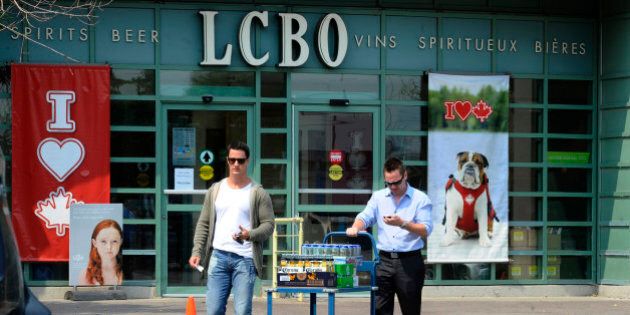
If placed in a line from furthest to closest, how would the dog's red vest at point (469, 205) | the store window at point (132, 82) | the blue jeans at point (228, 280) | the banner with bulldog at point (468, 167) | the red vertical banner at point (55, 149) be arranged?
the dog's red vest at point (469, 205) → the banner with bulldog at point (468, 167) → the store window at point (132, 82) → the red vertical banner at point (55, 149) → the blue jeans at point (228, 280)

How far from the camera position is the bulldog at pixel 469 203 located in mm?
15703

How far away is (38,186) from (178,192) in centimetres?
185

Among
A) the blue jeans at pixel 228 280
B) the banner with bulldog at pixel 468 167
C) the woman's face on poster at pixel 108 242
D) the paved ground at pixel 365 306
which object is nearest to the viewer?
the blue jeans at pixel 228 280

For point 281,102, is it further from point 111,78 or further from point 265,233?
point 265,233

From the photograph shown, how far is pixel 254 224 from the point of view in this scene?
9.08 metres

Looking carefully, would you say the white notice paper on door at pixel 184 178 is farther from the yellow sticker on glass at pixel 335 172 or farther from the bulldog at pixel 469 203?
the bulldog at pixel 469 203

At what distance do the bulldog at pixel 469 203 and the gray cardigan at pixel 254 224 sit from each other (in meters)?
6.97

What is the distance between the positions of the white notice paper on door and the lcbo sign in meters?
1.47

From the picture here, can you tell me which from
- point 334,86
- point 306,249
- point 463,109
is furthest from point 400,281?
point 463,109

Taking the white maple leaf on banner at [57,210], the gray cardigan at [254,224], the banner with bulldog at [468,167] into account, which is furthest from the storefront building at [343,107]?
the gray cardigan at [254,224]

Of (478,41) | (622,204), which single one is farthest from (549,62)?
(622,204)

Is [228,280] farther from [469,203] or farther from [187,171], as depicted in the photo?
[469,203]

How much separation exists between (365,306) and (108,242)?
139 inches

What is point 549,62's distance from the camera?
16.1 meters
